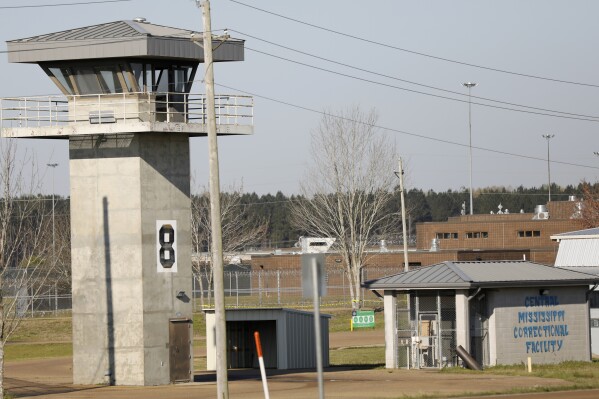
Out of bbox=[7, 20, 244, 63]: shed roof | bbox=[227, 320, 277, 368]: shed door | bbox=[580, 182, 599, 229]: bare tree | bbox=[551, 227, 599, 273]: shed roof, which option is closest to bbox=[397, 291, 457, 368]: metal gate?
bbox=[227, 320, 277, 368]: shed door

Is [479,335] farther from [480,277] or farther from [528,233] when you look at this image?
[528,233]

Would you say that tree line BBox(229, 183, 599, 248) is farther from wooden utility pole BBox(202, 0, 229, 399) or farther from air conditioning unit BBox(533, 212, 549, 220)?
wooden utility pole BBox(202, 0, 229, 399)

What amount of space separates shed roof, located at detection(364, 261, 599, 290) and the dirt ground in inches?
114

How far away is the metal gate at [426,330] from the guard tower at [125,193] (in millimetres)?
7400

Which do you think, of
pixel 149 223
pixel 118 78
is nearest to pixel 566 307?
pixel 149 223

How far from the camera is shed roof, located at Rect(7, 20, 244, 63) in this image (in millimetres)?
32875

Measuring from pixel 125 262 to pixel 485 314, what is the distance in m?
11.8

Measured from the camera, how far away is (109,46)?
108 ft

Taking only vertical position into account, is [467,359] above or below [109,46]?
below

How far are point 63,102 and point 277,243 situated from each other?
141586 mm

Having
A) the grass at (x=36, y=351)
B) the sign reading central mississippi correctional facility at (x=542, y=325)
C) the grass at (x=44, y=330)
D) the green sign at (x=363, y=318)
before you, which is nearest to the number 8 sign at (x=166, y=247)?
the sign reading central mississippi correctional facility at (x=542, y=325)

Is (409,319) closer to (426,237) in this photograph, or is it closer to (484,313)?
(484,313)

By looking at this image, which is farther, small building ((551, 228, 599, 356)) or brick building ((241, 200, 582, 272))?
brick building ((241, 200, 582, 272))

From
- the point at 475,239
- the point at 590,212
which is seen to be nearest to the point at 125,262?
the point at 590,212
